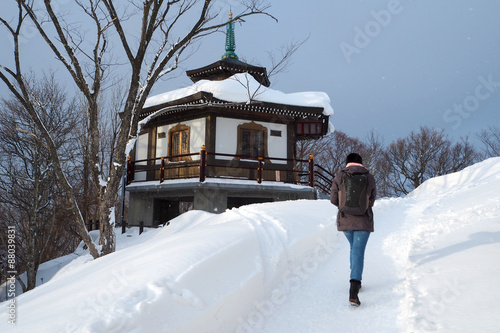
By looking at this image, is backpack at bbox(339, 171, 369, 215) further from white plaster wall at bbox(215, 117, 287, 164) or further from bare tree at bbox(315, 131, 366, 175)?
bare tree at bbox(315, 131, 366, 175)

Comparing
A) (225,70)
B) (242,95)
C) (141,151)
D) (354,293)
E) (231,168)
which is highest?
(225,70)

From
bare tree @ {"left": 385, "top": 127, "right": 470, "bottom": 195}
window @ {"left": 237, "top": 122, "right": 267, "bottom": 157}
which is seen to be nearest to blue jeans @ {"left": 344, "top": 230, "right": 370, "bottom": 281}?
window @ {"left": 237, "top": 122, "right": 267, "bottom": 157}

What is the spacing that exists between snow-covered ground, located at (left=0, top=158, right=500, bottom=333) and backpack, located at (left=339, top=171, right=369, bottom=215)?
1073mm

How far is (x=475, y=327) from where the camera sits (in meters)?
2.61

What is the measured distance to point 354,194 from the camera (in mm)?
4105

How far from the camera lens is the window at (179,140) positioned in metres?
14.9

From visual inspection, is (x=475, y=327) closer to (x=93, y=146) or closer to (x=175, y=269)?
(x=175, y=269)

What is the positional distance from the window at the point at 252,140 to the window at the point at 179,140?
2529mm

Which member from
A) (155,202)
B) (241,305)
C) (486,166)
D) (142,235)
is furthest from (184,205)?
(241,305)

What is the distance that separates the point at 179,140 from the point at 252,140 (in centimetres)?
350

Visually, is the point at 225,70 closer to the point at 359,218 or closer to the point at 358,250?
the point at 359,218

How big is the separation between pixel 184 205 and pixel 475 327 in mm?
33714

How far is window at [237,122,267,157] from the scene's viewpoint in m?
14.6

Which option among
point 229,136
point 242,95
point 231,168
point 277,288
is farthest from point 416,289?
point 229,136
